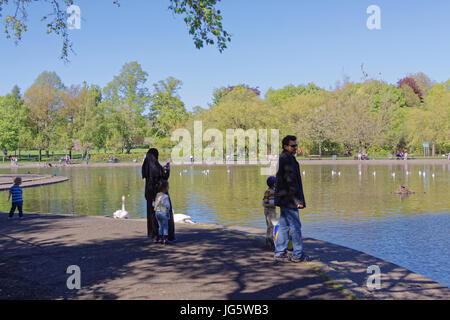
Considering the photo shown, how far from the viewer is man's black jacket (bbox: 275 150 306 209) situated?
804 cm

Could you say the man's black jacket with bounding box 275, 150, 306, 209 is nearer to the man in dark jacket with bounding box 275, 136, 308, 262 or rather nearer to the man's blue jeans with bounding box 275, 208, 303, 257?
the man in dark jacket with bounding box 275, 136, 308, 262

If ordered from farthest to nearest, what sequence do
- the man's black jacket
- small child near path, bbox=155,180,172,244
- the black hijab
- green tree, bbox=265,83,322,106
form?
1. green tree, bbox=265,83,322,106
2. the black hijab
3. small child near path, bbox=155,180,172,244
4. the man's black jacket

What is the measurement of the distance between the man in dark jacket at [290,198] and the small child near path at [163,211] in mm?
2606

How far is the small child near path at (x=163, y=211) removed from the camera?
379 inches

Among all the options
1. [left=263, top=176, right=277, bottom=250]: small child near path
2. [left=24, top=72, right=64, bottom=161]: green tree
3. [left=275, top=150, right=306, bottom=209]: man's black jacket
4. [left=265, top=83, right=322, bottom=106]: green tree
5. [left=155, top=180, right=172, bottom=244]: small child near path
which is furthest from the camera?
[left=265, top=83, right=322, bottom=106]: green tree

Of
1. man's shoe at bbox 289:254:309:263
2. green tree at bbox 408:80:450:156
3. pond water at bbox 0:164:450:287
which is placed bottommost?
pond water at bbox 0:164:450:287

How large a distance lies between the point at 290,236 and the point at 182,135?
70.5 m

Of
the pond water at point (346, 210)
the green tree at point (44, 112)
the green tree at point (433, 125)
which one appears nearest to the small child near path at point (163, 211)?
the pond water at point (346, 210)

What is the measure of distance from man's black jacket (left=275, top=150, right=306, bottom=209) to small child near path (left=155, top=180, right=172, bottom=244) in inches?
103

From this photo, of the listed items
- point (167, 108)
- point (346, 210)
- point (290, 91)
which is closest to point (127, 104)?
point (167, 108)

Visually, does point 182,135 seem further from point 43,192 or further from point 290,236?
point 290,236

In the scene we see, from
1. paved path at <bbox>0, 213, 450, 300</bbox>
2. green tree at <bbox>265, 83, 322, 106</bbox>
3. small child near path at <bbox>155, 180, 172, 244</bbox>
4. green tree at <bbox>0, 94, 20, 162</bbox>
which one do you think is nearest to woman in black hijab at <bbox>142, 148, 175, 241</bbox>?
small child near path at <bbox>155, 180, 172, 244</bbox>

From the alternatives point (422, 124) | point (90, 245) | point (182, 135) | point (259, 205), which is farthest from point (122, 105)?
point (90, 245)

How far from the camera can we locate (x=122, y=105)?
3383 inches
